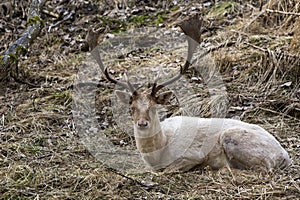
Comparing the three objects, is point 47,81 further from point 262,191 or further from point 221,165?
point 262,191

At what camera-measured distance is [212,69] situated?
29.0 ft

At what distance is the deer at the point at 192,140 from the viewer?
5.92m

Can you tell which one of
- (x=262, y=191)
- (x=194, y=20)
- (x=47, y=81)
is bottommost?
(x=47, y=81)

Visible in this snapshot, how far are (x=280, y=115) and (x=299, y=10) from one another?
8.53 ft

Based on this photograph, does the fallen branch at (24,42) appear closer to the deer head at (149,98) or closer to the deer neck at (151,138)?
the deer head at (149,98)

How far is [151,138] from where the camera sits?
6.09 m

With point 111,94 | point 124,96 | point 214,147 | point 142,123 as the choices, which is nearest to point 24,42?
point 111,94

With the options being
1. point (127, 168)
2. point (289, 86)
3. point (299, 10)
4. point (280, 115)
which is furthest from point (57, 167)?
point (299, 10)

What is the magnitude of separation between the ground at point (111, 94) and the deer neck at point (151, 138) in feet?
1.03

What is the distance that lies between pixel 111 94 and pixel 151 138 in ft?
8.72

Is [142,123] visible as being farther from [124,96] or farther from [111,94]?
[111,94]

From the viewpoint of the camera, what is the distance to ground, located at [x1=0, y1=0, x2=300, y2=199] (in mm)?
5516

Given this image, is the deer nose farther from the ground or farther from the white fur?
the ground

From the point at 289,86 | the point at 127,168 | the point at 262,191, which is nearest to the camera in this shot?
the point at 262,191
